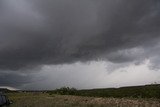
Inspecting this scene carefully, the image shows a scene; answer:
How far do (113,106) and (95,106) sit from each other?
1.89 metres

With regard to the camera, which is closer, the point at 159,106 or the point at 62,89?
the point at 159,106

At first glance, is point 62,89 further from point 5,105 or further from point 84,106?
point 5,105

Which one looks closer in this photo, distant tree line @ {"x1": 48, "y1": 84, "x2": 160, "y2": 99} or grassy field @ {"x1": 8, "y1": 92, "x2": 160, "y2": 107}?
grassy field @ {"x1": 8, "y1": 92, "x2": 160, "y2": 107}

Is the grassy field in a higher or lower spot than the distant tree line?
lower

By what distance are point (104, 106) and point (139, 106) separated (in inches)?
133

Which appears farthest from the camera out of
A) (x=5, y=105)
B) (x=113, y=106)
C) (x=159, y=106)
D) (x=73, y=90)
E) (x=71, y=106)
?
(x=73, y=90)

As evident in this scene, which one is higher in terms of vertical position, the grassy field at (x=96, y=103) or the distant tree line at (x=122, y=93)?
the distant tree line at (x=122, y=93)

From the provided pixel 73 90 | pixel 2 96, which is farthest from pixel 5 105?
pixel 73 90

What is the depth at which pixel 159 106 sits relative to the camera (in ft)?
95.3

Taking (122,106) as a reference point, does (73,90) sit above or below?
above

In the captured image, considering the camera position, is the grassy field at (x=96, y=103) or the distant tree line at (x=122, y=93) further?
the distant tree line at (x=122, y=93)

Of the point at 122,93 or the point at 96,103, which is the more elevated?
the point at 122,93

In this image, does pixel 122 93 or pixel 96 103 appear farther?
pixel 122 93

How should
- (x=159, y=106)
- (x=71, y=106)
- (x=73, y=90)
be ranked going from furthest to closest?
(x=73, y=90) < (x=71, y=106) < (x=159, y=106)
